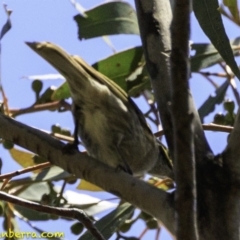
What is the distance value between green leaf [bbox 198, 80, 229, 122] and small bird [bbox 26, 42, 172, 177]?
0.23 metres

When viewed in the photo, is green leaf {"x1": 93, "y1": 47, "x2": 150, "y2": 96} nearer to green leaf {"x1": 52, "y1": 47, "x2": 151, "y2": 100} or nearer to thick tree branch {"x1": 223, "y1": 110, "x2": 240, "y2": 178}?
green leaf {"x1": 52, "y1": 47, "x2": 151, "y2": 100}

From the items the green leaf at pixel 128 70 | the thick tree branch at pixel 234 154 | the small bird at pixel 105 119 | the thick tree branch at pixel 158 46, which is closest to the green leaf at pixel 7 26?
the small bird at pixel 105 119

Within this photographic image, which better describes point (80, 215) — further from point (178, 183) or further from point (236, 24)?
point (236, 24)

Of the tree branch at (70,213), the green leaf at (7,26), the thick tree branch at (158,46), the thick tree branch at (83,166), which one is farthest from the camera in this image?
the green leaf at (7,26)

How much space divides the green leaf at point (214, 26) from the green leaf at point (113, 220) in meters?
0.86

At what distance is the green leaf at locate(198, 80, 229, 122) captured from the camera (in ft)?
8.03

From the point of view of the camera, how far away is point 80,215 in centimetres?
134

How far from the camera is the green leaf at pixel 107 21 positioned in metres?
2.68

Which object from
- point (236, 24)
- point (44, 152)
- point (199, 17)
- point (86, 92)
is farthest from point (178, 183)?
point (236, 24)

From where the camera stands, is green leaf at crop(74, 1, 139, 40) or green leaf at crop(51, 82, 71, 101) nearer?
green leaf at crop(51, 82, 71, 101)

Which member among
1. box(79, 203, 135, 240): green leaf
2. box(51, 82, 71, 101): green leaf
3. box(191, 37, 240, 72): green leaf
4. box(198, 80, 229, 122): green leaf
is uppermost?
box(191, 37, 240, 72): green leaf

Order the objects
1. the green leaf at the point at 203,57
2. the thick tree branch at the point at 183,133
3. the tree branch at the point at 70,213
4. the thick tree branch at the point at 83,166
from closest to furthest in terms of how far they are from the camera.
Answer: the thick tree branch at the point at 183,133 → the tree branch at the point at 70,213 → the thick tree branch at the point at 83,166 → the green leaf at the point at 203,57

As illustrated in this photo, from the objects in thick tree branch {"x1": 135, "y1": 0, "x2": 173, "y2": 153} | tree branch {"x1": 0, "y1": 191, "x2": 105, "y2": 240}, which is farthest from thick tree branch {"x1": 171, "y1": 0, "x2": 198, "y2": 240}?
thick tree branch {"x1": 135, "y1": 0, "x2": 173, "y2": 153}

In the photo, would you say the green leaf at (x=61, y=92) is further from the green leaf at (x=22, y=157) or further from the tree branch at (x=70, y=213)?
the tree branch at (x=70, y=213)
